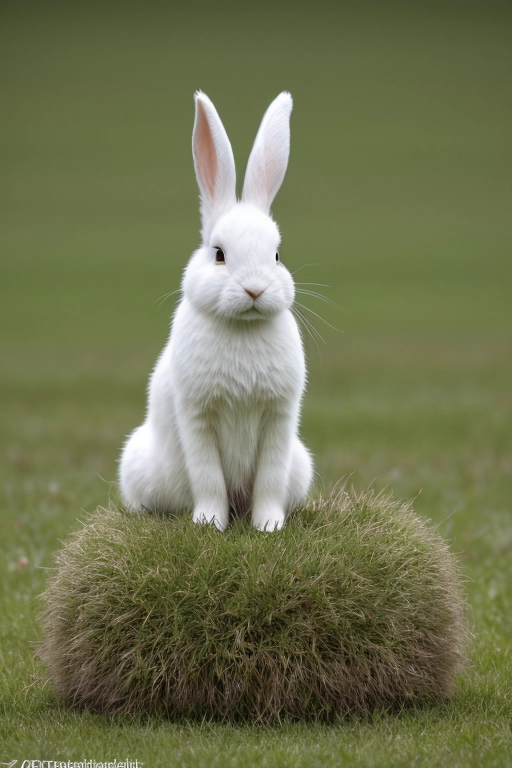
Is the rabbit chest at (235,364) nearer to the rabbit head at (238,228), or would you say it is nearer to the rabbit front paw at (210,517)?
the rabbit head at (238,228)

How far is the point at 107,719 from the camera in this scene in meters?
4.71

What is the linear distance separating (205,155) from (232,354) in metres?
0.95

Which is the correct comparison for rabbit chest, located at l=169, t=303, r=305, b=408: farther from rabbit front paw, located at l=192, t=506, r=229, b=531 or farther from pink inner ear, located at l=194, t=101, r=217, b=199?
pink inner ear, located at l=194, t=101, r=217, b=199

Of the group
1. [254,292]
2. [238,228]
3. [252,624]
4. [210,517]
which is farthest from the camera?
[210,517]

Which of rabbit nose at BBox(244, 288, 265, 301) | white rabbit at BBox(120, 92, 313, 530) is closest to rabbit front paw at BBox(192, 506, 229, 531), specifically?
white rabbit at BBox(120, 92, 313, 530)

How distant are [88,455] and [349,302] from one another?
15292 mm

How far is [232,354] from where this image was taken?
4887 mm

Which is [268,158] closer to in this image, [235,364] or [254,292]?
[254,292]

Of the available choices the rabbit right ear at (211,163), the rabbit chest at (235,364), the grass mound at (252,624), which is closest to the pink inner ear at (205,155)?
the rabbit right ear at (211,163)

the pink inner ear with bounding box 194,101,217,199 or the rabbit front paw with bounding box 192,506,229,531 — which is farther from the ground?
the pink inner ear with bounding box 194,101,217,199

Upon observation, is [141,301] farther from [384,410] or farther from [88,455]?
[88,455]

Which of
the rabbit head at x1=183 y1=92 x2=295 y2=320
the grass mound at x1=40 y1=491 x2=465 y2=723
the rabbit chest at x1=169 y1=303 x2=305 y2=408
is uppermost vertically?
the rabbit head at x1=183 y1=92 x2=295 y2=320

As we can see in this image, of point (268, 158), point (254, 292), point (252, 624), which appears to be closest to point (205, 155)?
point (268, 158)

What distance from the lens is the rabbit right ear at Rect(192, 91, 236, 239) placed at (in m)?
4.94
